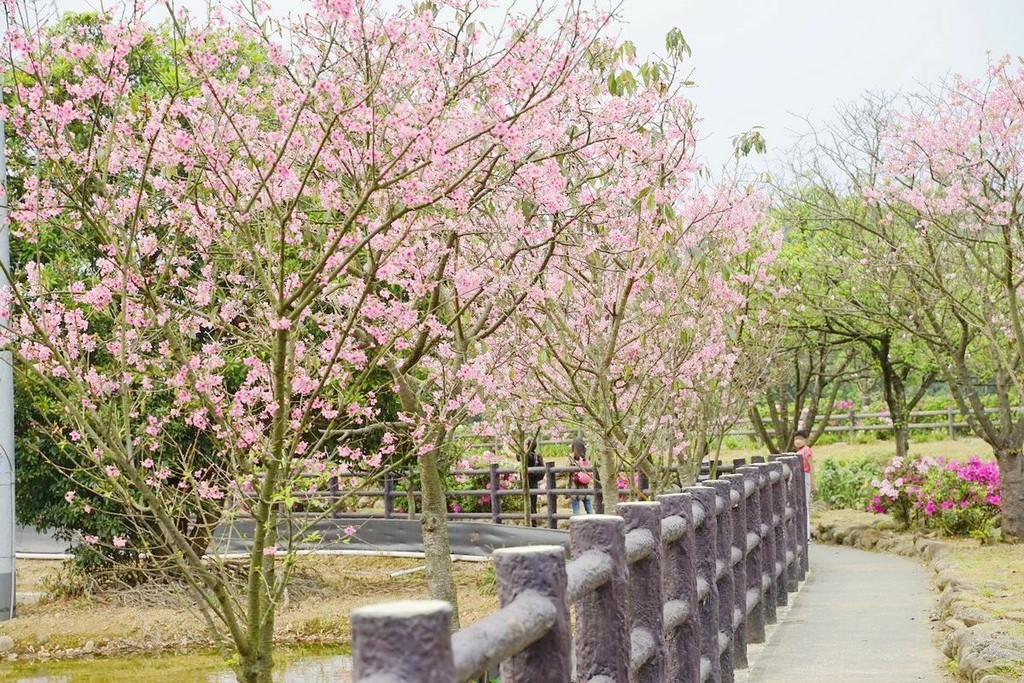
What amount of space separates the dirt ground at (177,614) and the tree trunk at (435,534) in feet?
10.6

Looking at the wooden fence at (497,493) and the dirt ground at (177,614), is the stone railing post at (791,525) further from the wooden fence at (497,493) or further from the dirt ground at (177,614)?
the wooden fence at (497,493)

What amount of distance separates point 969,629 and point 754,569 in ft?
5.87

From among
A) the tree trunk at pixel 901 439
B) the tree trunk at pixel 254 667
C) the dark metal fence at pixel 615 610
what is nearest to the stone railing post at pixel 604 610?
the dark metal fence at pixel 615 610

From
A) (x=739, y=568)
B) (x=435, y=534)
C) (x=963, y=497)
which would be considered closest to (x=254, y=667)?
(x=435, y=534)

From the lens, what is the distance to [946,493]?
16016mm

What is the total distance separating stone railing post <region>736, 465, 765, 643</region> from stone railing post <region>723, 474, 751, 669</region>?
13.9 inches

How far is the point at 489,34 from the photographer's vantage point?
702cm

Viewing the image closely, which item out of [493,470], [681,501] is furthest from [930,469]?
[681,501]

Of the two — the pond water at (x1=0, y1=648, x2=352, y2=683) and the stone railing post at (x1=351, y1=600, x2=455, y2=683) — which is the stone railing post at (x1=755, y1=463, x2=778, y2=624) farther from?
the stone railing post at (x1=351, y1=600, x2=455, y2=683)

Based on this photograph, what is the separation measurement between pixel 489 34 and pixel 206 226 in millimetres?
1921

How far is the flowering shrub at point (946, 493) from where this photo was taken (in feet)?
51.4

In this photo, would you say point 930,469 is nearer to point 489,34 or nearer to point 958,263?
point 958,263

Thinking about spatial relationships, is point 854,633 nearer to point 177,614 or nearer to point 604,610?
point 604,610

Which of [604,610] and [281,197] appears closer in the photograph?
[604,610]
